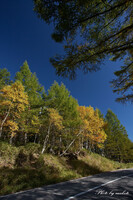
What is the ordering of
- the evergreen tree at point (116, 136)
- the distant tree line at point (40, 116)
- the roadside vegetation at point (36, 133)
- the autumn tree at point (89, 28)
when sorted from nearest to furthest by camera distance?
1. the autumn tree at point (89, 28)
2. the roadside vegetation at point (36, 133)
3. the distant tree line at point (40, 116)
4. the evergreen tree at point (116, 136)

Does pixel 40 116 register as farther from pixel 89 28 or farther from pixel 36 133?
pixel 89 28

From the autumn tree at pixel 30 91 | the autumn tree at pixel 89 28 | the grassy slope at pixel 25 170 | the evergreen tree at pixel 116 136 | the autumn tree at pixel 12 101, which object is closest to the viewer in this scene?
the autumn tree at pixel 89 28

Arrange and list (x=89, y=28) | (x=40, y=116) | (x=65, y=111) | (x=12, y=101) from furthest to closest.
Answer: (x=65, y=111), (x=40, y=116), (x=12, y=101), (x=89, y=28)

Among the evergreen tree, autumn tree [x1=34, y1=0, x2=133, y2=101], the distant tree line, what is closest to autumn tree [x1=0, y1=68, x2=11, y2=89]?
the distant tree line

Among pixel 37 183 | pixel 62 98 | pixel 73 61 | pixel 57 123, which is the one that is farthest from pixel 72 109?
pixel 73 61

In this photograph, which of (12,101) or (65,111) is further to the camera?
(65,111)

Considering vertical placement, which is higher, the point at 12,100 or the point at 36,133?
the point at 12,100

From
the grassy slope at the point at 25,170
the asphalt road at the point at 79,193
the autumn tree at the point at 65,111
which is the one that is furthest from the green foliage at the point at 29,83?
the asphalt road at the point at 79,193

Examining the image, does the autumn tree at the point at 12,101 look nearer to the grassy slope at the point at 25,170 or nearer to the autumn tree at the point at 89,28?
the grassy slope at the point at 25,170

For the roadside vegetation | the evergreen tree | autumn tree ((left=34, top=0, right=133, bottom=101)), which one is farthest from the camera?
the evergreen tree

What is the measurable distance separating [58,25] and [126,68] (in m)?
3.57

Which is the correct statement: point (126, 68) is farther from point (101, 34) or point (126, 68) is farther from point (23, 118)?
point (23, 118)

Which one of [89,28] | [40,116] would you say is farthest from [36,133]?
[89,28]

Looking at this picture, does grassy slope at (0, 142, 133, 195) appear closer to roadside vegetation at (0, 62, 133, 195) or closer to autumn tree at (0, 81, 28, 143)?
roadside vegetation at (0, 62, 133, 195)
